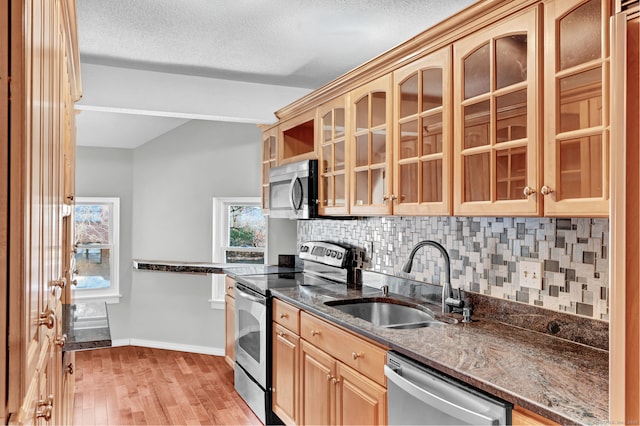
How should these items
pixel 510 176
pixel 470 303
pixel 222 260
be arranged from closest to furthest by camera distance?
pixel 510 176 → pixel 470 303 → pixel 222 260

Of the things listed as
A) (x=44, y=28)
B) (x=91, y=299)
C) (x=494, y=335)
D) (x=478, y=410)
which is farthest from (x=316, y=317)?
(x=91, y=299)

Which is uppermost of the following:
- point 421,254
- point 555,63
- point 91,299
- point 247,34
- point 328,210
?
point 247,34

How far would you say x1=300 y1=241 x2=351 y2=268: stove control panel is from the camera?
3.47 metres

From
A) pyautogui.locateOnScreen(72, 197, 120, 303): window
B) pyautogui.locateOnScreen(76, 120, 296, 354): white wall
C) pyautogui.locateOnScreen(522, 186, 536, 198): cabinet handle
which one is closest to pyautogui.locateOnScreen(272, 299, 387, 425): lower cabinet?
pyautogui.locateOnScreen(522, 186, 536, 198): cabinet handle

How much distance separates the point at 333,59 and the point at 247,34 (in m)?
0.69

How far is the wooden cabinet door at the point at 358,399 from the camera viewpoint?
2.00 metres

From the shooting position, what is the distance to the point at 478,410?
4.75ft

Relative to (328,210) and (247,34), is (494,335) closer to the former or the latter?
(328,210)

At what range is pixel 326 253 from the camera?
12.2 ft

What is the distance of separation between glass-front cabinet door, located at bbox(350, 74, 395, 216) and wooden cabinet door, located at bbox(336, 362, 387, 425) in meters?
0.86

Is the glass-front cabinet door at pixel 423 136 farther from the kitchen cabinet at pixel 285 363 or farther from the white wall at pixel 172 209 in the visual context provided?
the white wall at pixel 172 209

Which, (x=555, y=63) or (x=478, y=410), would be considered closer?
(x=478, y=410)

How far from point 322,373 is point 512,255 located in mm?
1119

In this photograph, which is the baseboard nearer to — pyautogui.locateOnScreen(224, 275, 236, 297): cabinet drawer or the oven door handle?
pyautogui.locateOnScreen(224, 275, 236, 297): cabinet drawer
